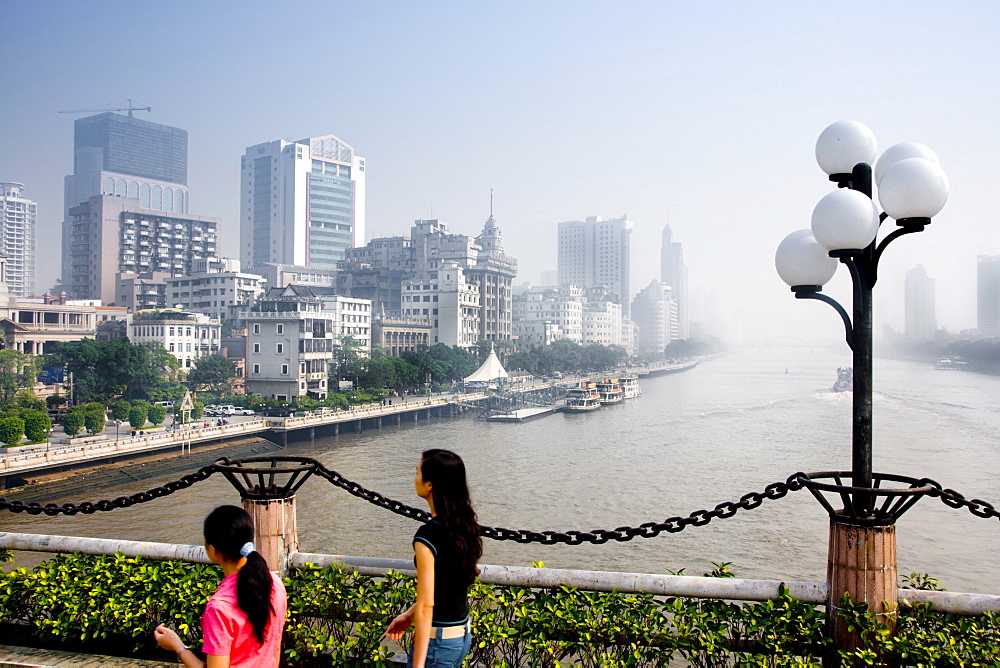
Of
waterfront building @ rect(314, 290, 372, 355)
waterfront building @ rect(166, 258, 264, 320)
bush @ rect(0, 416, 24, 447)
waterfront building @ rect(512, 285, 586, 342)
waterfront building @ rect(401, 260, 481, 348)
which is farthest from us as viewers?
waterfront building @ rect(512, 285, 586, 342)

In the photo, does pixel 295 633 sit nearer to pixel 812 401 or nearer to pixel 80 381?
pixel 80 381

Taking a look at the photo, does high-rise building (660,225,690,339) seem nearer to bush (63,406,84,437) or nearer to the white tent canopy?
the white tent canopy

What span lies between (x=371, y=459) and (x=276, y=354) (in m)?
18.5

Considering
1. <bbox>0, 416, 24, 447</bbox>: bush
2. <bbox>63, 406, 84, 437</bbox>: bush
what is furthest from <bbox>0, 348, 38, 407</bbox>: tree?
<bbox>0, 416, 24, 447</bbox>: bush

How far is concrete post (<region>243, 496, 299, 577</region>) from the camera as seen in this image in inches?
141

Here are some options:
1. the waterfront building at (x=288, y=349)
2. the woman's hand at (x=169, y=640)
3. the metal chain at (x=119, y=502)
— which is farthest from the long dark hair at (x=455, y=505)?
the waterfront building at (x=288, y=349)

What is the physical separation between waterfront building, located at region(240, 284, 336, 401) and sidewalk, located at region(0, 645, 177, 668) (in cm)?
3969

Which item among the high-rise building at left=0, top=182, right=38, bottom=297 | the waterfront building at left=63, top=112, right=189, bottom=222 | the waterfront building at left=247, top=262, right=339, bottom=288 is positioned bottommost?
the waterfront building at left=247, top=262, right=339, bottom=288

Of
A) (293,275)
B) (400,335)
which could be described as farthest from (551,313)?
(400,335)

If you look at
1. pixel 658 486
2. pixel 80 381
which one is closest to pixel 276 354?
pixel 80 381

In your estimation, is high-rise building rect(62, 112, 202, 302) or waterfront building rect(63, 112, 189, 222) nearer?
high-rise building rect(62, 112, 202, 302)

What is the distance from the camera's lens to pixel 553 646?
3225mm

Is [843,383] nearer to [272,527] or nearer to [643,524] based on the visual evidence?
[643,524]

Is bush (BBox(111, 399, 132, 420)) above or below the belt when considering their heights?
below
